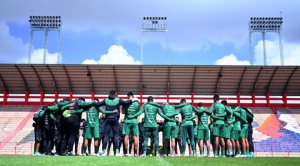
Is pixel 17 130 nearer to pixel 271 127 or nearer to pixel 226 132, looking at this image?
pixel 271 127

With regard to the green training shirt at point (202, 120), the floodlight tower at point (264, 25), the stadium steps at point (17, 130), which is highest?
the floodlight tower at point (264, 25)

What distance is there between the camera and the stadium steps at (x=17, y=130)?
27.6 metres

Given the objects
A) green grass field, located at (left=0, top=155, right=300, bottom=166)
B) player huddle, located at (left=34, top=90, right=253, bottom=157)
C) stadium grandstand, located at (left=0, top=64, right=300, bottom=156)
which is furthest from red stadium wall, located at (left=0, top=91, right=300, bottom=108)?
green grass field, located at (left=0, top=155, right=300, bottom=166)

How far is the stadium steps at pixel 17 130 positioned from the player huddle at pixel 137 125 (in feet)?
50.6

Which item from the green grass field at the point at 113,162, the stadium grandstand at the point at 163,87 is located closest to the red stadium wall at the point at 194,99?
the stadium grandstand at the point at 163,87

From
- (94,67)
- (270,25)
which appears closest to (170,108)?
(94,67)

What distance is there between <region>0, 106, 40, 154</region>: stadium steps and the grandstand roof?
8.60 feet

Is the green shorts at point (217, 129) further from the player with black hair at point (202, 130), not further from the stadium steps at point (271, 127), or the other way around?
the stadium steps at point (271, 127)

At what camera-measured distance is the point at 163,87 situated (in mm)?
35781

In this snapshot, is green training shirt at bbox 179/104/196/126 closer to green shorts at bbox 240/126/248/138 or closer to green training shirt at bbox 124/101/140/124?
green training shirt at bbox 124/101/140/124

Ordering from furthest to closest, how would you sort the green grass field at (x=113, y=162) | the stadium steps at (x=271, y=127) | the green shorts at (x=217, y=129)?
the stadium steps at (x=271, y=127)
the green shorts at (x=217, y=129)
the green grass field at (x=113, y=162)

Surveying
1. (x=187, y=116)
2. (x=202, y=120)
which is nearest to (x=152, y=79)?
(x=202, y=120)

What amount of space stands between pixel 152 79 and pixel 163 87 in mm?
1776

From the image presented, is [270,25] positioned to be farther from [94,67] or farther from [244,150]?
[244,150]
